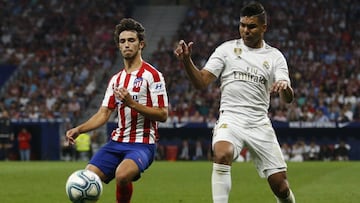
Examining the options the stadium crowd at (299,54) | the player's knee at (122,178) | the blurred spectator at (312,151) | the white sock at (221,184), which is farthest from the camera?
the stadium crowd at (299,54)

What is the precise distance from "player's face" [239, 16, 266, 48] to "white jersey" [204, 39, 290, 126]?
0.36 ft

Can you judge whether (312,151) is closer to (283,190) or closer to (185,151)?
(185,151)

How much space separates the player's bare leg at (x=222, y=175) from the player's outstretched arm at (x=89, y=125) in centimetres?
A: 150

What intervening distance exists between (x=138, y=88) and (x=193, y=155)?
21885 millimetres

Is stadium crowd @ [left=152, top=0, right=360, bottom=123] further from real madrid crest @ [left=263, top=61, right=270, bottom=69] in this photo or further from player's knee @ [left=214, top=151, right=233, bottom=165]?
player's knee @ [left=214, top=151, right=233, bottom=165]

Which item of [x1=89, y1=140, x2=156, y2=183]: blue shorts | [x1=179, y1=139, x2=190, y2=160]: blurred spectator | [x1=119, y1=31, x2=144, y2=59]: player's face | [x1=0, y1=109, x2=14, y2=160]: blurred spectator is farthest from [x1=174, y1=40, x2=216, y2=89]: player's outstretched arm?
[x1=0, y1=109, x2=14, y2=160]: blurred spectator

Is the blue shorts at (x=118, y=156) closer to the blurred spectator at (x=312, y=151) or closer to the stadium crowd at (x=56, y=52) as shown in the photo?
the blurred spectator at (x=312, y=151)

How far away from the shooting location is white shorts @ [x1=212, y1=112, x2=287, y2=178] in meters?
9.50

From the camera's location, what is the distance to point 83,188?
8.91 metres

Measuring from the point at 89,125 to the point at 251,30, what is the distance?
209 centimetres

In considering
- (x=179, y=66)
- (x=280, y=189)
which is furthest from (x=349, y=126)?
(x=280, y=189)

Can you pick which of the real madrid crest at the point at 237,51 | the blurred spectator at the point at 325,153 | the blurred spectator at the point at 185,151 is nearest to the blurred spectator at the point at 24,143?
the blurred spectator at the point at 185,151

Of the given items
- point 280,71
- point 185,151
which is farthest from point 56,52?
point 280,71

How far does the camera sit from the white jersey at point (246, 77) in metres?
9.64
